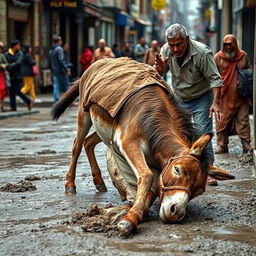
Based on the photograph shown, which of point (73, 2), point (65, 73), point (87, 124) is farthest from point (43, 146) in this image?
point (73, 2)

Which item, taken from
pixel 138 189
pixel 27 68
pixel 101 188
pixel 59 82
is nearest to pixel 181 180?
pixel 138 189

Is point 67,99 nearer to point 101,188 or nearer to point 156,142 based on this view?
point 101,188

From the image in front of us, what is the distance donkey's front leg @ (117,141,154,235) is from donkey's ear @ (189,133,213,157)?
38cm

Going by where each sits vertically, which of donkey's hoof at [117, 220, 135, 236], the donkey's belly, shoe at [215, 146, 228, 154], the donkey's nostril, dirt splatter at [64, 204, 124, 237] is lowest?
shoe at [215, 146, 228, 154]

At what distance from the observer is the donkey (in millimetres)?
6316

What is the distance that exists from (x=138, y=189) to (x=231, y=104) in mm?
6042

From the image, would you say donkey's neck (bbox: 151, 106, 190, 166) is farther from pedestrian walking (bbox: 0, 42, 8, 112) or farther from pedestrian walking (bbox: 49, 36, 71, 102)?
pedestrian walking (bbox: 49, 36, 71, 102)

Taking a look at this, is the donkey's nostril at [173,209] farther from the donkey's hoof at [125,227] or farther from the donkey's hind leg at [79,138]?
the donkey's hind leg at [79,138]

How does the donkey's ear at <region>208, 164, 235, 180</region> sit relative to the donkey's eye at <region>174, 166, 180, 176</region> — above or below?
below

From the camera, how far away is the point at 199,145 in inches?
252

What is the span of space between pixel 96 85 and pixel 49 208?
128cm

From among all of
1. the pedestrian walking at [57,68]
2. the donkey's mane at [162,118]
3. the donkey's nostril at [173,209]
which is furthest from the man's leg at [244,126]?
the pedestrian walking at [57,68]

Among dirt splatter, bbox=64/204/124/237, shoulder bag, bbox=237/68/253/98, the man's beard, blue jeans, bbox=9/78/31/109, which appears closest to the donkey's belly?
dirt splatter, bbox=64/204/124/237

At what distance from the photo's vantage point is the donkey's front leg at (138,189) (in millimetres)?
6105
